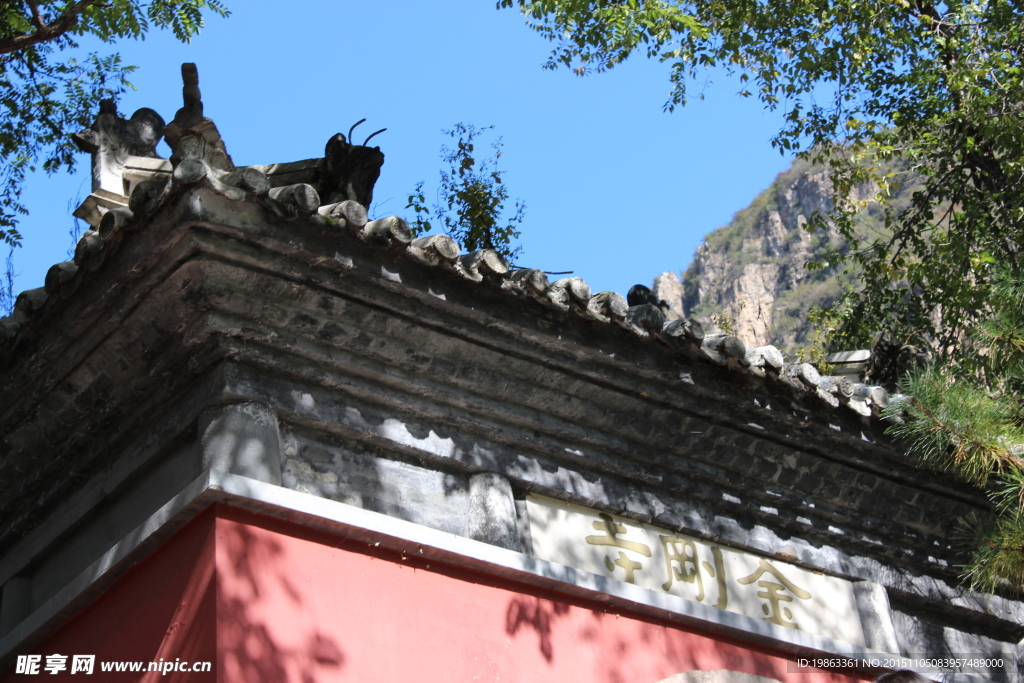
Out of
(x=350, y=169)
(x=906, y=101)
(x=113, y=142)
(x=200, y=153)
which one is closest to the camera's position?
(x=200, y=153)

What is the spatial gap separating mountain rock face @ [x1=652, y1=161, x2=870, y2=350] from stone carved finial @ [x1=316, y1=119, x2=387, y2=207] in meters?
48.3

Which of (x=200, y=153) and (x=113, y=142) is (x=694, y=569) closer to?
(x=200, y=153)

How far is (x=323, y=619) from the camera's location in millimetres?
3787

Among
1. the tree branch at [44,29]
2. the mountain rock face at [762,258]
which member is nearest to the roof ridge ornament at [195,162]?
the tree branch at [44,29]

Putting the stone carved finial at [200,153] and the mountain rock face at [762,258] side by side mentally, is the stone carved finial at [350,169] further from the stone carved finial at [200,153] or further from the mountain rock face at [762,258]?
the mountain rock face at [762,258]

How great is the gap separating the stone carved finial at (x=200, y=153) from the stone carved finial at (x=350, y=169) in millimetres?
492

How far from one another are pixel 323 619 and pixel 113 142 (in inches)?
120

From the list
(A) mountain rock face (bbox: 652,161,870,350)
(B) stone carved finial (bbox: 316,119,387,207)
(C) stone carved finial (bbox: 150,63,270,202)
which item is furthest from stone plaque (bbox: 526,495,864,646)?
(A) mountain rock face (bbox: 652,161,870,350)

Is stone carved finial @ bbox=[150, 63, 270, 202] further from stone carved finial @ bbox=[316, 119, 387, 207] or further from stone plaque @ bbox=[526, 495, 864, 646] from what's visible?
stone plaque @ bbox=[526, 495, 864, 646]

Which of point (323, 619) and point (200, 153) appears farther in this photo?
point (200, 153)

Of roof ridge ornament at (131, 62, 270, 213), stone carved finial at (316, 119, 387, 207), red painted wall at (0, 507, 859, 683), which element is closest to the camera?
red painted wall at (0, 507, 859, 683)

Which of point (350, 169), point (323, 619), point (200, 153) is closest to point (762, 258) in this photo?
point (350, 169)

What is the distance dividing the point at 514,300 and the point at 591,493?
1007mm

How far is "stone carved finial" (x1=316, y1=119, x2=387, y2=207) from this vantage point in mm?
5023
